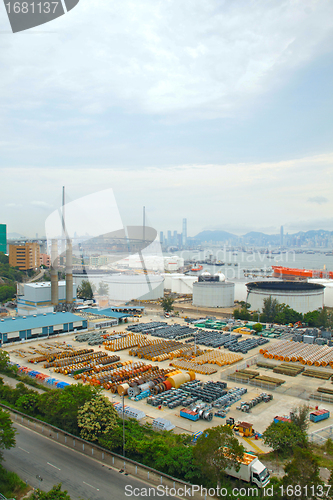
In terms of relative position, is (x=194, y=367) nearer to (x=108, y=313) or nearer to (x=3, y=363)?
(x=3, y=363)

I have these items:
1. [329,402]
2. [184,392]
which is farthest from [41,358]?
[329,402]

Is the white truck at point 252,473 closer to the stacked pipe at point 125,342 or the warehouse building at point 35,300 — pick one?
the stacked pipe at point 125,342

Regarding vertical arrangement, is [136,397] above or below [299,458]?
below

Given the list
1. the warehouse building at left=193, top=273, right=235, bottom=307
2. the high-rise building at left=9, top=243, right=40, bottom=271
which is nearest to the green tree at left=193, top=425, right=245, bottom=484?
the warehouse building at left=193, top=273, right=235, bottom=307

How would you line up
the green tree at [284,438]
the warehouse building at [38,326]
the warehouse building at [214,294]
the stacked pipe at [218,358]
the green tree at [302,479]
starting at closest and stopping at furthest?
the green tree at [302,479] → the green tree at [284,438] → the stacked pipe at [218,358] → the warehouse building at [38,326] → the warehouse building at [214,294]

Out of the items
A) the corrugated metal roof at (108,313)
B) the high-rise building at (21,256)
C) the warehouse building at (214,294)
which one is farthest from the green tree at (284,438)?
the high-rise building at (21,256)

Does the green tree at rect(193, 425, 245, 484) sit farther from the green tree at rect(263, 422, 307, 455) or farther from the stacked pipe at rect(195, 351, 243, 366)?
the stacked pipe at rect(195, 351, 243, 366)

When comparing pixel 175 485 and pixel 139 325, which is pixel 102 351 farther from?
pixel 175 485
